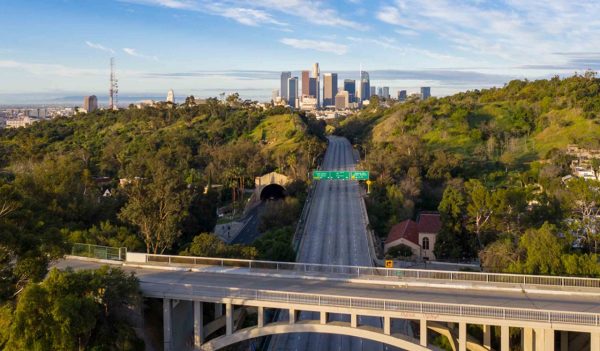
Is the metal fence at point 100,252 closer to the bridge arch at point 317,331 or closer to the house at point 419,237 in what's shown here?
the bridge arch at point 317,331

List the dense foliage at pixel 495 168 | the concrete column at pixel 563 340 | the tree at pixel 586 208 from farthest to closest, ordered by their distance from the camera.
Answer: the dense foliage at pixel 495 168, the tree at pixel 586 208, the concrete column at pixel 563 340

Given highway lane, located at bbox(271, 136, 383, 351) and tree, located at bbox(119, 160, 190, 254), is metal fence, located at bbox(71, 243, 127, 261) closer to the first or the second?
tree, located at bbox(119, 160, 190, 254)

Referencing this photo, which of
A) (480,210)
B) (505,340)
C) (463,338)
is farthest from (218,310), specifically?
(480,210)

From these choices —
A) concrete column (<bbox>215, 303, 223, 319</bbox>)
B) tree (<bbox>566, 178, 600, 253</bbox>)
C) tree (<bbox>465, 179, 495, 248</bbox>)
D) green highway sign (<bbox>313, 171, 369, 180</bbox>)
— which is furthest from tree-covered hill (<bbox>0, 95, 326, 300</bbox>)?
tree (<bbox>566, 178, 600, 253</bbox>)

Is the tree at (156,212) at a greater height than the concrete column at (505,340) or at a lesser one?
greater

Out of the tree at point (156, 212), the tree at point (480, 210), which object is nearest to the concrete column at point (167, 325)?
the tree at point (156, 212)

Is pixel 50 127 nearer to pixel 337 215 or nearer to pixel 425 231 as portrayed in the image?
pixel 337 215

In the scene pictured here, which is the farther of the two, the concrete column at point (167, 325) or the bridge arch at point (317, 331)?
the concrete column at point (167, 325)

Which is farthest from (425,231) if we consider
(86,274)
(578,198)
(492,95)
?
(492,95)
